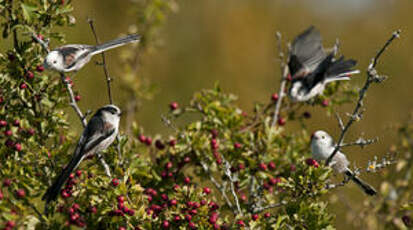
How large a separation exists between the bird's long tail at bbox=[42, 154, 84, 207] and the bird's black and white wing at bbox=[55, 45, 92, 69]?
0.74 meters

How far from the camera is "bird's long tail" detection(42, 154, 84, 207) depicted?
9.04 ft

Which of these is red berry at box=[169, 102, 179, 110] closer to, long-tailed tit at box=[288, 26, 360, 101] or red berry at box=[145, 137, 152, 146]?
red berry at box=[145, 137, 152, 146]

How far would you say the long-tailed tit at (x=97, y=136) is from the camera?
2.95 metres

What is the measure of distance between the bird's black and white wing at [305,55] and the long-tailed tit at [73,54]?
1126 millimetres

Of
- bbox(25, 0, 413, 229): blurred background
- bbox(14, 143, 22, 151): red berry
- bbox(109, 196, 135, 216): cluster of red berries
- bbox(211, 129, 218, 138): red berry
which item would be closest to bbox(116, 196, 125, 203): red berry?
bbox(109, 196, 135, 216): cluster of red berries

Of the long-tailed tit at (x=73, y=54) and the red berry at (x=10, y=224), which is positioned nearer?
the red berry at (x=10, y=224)

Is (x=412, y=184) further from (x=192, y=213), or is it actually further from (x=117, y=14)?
(x=117, y=14)

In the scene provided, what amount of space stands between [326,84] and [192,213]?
1.51 metres

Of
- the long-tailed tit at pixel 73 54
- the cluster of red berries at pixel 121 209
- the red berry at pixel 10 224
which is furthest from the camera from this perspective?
the long-tailed tit at pixel 73 54

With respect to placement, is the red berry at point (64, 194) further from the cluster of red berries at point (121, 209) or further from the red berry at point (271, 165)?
the red berry at point (271, 165)

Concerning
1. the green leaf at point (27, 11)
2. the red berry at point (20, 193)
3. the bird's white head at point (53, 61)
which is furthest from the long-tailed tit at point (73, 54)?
the red berry at point (20, 193)

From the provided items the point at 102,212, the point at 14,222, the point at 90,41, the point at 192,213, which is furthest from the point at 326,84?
the point at 90,41

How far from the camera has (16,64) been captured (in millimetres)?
3025

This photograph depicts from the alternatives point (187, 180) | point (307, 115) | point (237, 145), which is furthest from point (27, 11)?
point (307, 115)
